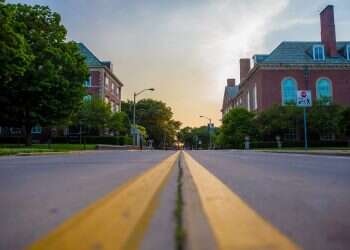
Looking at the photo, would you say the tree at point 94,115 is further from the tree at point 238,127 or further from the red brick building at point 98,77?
the tree at point 238,127

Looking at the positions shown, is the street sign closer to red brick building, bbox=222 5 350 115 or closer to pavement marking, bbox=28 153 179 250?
pavement marking, bbox=28 153 179 250

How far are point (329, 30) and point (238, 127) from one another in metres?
19.3

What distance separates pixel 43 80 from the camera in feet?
92.4

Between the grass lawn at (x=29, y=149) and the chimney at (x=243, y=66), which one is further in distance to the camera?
the chimney at (x=243, y=66)

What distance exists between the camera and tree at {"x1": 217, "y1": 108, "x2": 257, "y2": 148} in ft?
156

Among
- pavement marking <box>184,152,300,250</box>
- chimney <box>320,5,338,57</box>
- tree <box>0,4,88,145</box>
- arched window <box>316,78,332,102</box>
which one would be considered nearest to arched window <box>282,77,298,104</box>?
arched window <box>316,78,332,102</box>

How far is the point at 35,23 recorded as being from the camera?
30.5m

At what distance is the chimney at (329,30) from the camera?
50062 mm

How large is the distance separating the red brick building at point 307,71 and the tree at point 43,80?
27085 millimetres

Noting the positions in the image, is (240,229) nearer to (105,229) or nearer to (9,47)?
(105,229)

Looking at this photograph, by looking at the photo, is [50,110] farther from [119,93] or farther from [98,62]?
[119,93]

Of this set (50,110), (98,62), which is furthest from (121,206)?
(98,62)

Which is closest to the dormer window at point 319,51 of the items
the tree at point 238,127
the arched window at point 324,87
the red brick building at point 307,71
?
the red brick building at point 307,71

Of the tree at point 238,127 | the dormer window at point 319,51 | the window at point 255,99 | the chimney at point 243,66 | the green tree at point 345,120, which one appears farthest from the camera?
the chimney at point 243,66
